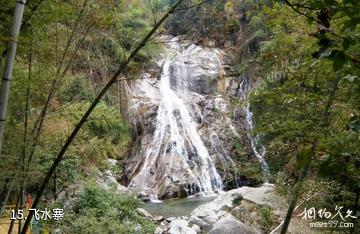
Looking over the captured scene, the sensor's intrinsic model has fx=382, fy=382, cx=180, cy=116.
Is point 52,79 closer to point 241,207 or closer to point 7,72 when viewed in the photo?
point 7,72

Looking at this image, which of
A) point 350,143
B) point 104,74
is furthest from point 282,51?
point 104,74

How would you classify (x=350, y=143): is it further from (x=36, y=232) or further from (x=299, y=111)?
(x=36, y=232)

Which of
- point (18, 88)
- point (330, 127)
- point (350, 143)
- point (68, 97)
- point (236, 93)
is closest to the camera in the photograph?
point (350, 143)

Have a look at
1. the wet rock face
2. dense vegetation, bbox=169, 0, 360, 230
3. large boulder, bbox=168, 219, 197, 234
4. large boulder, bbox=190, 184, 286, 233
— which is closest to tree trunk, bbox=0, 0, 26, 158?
dense vegetation, bbox=169, 0, 360, 230

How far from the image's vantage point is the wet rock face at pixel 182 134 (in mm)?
12617

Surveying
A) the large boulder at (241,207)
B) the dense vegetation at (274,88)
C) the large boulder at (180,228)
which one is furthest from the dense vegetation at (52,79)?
the large boulder at (241,207)

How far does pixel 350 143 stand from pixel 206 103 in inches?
505

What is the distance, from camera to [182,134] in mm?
14195

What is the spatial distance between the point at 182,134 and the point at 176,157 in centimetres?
117

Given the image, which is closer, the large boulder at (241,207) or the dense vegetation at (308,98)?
the dense vegetation at (308,98)

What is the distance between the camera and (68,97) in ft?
24.2

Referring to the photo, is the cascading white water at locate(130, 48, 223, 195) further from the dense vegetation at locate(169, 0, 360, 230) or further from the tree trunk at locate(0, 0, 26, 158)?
the tree trunk at locate(0, 0, 26, 158)

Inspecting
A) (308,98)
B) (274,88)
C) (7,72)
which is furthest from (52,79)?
(274,88)

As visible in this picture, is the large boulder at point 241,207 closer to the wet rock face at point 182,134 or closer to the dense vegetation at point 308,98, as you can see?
the dense vegetation at point 308,98
